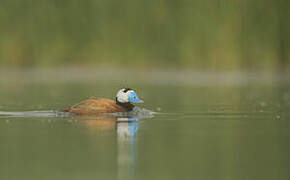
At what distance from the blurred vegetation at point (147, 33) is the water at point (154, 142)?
14.0 metres

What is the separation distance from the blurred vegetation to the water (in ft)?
45.9

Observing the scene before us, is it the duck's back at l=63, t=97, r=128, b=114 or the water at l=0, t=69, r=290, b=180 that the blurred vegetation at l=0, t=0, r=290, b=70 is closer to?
the water at l=0, t=69, r=290, b=180

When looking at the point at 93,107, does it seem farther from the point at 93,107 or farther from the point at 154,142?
the point at 154,142

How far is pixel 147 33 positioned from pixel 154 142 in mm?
23475

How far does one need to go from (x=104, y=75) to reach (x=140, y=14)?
130 inches

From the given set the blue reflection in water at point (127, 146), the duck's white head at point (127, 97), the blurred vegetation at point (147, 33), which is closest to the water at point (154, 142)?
the blue reflection in water at point (127, 146)

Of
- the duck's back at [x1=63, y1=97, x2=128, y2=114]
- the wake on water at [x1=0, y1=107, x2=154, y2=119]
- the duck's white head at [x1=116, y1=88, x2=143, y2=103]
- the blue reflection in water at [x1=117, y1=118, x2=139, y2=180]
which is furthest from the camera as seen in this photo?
the duck's white head at [x1=116, y1=88, x2=143, y2=103]

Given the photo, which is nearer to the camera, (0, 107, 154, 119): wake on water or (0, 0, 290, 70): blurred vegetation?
(0, 107, 154, 119): wake on water

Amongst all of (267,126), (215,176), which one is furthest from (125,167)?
(267,126)

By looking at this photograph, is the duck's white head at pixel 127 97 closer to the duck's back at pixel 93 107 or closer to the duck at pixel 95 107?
the duck at pixel 95 107

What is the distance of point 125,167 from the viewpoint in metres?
7.65

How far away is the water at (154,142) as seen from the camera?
7469 mm

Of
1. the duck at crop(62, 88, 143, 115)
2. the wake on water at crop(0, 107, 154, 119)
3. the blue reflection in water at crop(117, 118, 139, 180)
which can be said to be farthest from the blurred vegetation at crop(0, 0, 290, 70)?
the blue reflection in water at crop(117, 118, 139, 180)

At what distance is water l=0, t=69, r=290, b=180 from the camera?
7469mm
